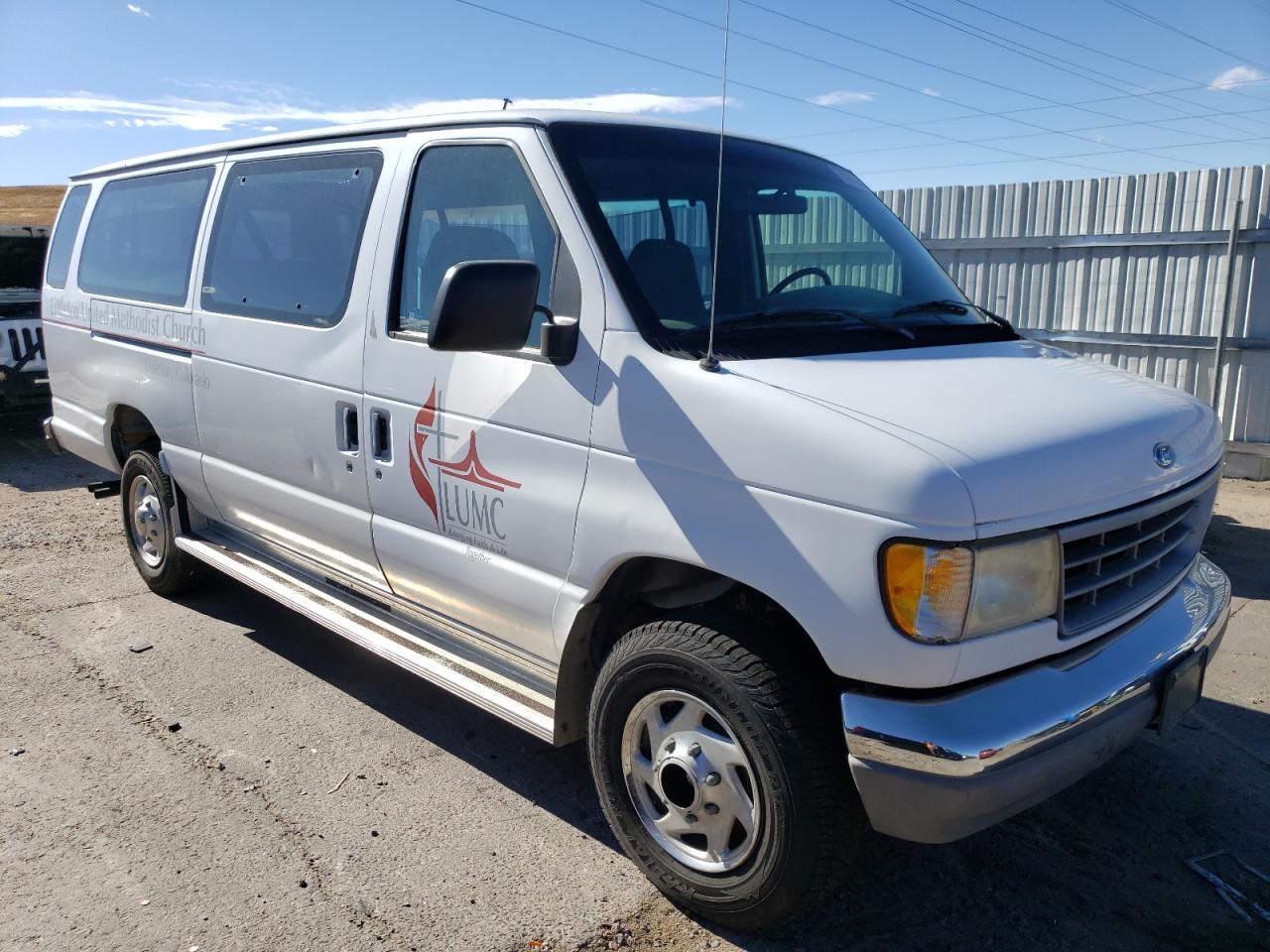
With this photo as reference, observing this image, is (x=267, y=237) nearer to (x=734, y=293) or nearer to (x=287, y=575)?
(x=287, y=575)

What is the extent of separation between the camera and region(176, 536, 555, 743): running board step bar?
3.20 metres

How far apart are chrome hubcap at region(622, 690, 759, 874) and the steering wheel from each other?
1405mm

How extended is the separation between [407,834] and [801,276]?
7.49ft

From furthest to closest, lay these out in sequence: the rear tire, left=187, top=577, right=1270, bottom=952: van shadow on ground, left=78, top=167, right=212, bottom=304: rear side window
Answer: the rear tire
left=78, top=167, right=212, bottom=304: rear side window
left=187, top=577, right=1270, bottom=952: van shadow on ground

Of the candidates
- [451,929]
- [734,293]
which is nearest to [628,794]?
[451,929]

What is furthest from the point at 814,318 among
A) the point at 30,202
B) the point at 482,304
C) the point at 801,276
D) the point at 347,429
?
the point at 30,202

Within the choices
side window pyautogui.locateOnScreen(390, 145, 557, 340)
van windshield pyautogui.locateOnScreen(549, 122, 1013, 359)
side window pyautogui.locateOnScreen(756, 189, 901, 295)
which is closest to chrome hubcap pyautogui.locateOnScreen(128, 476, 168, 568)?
side window pyautogui.locateOnScreen(390, 145, 557, 340)

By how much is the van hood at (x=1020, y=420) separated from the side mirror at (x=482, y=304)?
0.62m

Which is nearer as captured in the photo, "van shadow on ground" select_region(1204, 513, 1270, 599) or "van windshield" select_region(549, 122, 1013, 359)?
"van windshield" select_region(549, 122, 1013, 359)

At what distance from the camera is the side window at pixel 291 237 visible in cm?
381

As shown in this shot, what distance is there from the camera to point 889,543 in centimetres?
230

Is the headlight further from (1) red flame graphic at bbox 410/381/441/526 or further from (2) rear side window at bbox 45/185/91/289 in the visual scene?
(2) rear side window at bbox 45/185/91/289

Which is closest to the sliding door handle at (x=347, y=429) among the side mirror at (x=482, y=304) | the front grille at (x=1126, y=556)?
the side mirror at (x=482, y=304)

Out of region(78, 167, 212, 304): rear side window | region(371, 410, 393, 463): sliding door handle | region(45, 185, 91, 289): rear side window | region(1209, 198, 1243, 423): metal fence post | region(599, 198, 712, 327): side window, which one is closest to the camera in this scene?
region(599, 198, 712, 327): side window
